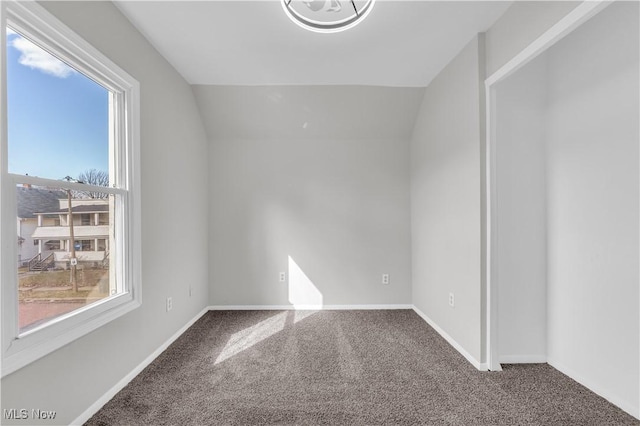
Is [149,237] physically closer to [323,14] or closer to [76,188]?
[76,188]

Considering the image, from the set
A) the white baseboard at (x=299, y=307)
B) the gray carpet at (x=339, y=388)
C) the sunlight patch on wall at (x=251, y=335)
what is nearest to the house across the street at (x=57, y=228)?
the gray carpet at (x=339, y=388)

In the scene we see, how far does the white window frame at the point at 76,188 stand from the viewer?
1190 millimetres

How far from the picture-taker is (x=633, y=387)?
1623 millimetres

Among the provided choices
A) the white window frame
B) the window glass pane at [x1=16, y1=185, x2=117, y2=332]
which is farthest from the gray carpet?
the window glass pane at [x1=16, y1=185, x2=117, y2=332]

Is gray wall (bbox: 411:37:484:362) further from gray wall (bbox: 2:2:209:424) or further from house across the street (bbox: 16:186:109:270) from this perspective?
house across the street (bbox: 16:186:109:270)

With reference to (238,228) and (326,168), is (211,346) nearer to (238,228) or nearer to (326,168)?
(238,228)

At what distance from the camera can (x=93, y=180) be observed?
175 cm

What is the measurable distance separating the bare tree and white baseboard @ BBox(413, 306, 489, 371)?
2.87 metres

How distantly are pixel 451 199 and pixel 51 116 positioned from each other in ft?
9.24

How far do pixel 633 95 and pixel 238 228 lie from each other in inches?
138

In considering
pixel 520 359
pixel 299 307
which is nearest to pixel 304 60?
pixel 299 307

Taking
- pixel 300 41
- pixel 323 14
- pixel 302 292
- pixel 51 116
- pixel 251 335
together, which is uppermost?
pixel 300 41

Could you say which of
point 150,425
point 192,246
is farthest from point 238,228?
point 150,425

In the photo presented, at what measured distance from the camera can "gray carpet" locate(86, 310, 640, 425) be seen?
1.61 m
